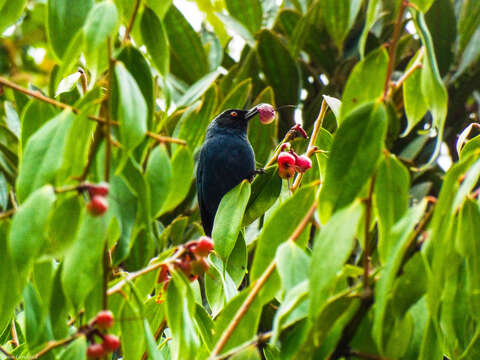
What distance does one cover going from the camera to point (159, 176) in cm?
136

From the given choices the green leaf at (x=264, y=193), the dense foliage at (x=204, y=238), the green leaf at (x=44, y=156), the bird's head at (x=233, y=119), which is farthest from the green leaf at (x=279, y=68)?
the green leaf at (x=44, y=156)

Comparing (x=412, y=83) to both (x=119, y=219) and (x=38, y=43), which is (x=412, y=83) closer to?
(x=119, y=219)

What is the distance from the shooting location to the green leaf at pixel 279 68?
397 centimetres

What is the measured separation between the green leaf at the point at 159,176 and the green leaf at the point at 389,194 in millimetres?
384

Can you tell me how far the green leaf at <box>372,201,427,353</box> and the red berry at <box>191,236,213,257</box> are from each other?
0.34 m

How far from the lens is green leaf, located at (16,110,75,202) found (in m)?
1.30

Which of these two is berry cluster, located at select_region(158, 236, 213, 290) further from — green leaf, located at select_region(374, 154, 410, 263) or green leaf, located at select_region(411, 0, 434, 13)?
green leaf, located at select_region(411, 0, 434, 13)

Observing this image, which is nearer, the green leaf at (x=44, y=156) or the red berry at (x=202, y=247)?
the green leaf at (x=44, y=156)

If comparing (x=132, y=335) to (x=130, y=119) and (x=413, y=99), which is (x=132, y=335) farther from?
(x=413, y=99)

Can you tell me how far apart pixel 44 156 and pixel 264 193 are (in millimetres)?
985

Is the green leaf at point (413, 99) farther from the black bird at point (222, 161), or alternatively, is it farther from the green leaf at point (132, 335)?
the black bird at point (222, 161)

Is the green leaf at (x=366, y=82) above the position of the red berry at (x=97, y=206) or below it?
below

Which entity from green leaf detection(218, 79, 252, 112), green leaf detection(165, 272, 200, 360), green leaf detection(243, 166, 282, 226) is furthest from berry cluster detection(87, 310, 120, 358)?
green leaf detection(218, 79, 252, 112)

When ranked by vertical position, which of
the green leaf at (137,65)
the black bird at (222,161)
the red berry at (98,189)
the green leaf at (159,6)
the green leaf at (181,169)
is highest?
the green leaf at (159,6)
